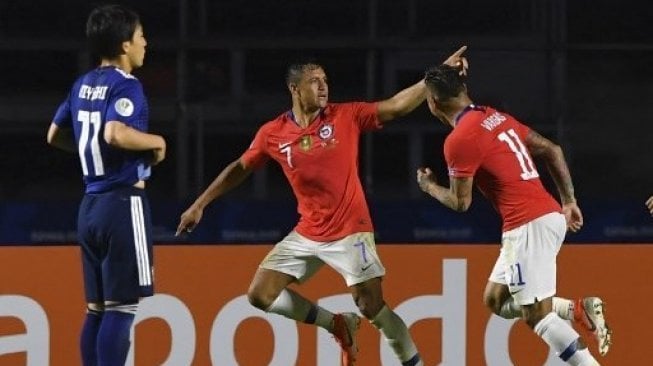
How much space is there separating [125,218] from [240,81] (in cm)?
234

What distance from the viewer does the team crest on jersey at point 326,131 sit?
332 inches

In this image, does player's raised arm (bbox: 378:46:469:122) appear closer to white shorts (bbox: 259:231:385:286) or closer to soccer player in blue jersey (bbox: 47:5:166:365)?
white shorts (bbox: 259:231:385:286)

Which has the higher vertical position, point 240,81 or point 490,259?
point 240,81

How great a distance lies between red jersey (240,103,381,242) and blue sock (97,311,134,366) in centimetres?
166

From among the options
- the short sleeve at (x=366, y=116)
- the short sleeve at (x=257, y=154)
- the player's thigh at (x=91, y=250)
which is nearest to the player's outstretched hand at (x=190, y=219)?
the short sleeve at (x=257, y=154)

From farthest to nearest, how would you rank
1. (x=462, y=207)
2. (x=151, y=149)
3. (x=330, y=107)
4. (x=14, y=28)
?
(x=14, y=28), (x=330, y=107), (x=462, y=207), (x=151, y=149)

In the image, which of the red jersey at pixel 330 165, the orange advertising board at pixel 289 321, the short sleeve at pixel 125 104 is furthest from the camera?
the orange advertising board at pixel 289 321

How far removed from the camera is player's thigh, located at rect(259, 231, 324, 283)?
28.1 feet

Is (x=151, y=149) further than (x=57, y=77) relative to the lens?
No

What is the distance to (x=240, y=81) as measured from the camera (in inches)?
364

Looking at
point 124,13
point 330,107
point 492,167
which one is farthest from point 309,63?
point 124,13

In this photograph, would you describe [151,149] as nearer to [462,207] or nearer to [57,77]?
[462,207]

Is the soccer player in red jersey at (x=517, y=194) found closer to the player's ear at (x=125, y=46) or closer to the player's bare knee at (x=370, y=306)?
the player's bare knee at (x=370, y=306)

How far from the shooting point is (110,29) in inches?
277
